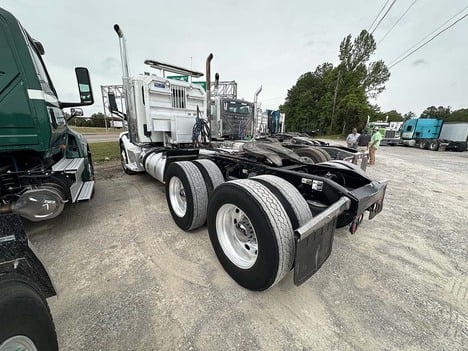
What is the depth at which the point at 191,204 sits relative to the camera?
2781 mm

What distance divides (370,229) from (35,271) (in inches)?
155

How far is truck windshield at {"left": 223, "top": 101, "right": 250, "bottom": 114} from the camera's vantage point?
641 centimetres

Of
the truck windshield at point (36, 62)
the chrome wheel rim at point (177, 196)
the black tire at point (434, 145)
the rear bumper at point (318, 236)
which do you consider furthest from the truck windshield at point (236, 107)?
the black tire at point (434, 145)

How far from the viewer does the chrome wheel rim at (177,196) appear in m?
3.26

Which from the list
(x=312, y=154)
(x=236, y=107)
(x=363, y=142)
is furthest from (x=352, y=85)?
(x=312, y=154)

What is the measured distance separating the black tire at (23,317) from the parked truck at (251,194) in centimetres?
136

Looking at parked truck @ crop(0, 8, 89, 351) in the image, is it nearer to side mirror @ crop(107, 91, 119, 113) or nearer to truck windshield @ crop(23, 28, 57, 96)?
truck windshield @ crop(23, 28, 57, 96)

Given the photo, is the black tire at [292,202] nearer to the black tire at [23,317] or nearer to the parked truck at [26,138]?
the black tire at [23,317]

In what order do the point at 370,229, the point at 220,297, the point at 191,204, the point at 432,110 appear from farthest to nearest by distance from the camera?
the point at 432,110, the point at 370,229, the point at 191,204, the point at 220,297

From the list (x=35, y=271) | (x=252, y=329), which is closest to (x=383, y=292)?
(x=252, y=329)

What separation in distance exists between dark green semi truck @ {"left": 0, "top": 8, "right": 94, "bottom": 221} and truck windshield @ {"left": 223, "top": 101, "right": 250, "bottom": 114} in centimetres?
439

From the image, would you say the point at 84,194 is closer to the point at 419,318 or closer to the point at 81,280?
the point at 81,280

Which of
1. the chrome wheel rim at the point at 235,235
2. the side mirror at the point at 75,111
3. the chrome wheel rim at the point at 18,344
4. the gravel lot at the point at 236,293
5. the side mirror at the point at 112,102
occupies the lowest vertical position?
the gravel lot at the point at 236,293

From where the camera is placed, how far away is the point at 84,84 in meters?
3.33
